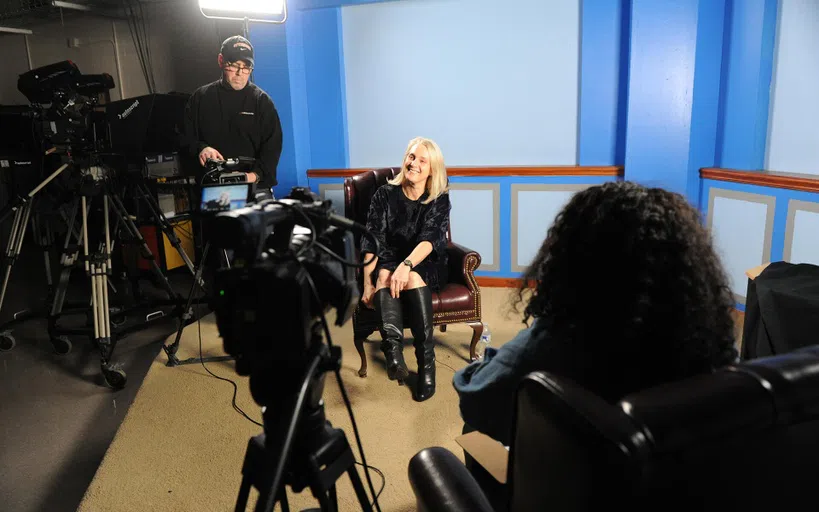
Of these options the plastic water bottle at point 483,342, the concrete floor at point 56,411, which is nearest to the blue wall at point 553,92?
the plastic water bottle at point 483,342

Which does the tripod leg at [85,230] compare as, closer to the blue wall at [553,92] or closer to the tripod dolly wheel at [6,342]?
the tripod dolly wheel at [6,342]

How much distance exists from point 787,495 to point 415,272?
6.35ft

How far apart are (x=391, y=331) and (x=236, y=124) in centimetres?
169

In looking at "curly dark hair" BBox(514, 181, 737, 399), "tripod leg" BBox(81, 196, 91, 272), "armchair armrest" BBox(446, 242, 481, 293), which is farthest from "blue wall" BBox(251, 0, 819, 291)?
"curly dark hair" BBox(514, 181, 737, 399)

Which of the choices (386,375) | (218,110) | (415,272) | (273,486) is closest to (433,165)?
(415,272)

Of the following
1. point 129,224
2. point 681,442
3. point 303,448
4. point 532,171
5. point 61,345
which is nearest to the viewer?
point 681,442

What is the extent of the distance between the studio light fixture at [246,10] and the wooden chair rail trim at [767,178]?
2.90 metres

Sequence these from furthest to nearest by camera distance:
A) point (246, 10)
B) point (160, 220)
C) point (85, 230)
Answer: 1. point (246, 10)
2. point (160, 220)
3. point (85, 230)

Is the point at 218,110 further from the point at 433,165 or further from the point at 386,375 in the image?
the point at 386,375

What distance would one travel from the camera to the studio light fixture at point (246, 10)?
3.31 meters

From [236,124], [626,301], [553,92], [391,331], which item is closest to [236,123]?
[236,124]

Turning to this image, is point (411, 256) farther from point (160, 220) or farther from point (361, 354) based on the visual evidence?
point (160, 220)

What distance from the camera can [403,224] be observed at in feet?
9.00

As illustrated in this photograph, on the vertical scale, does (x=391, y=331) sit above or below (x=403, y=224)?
below
